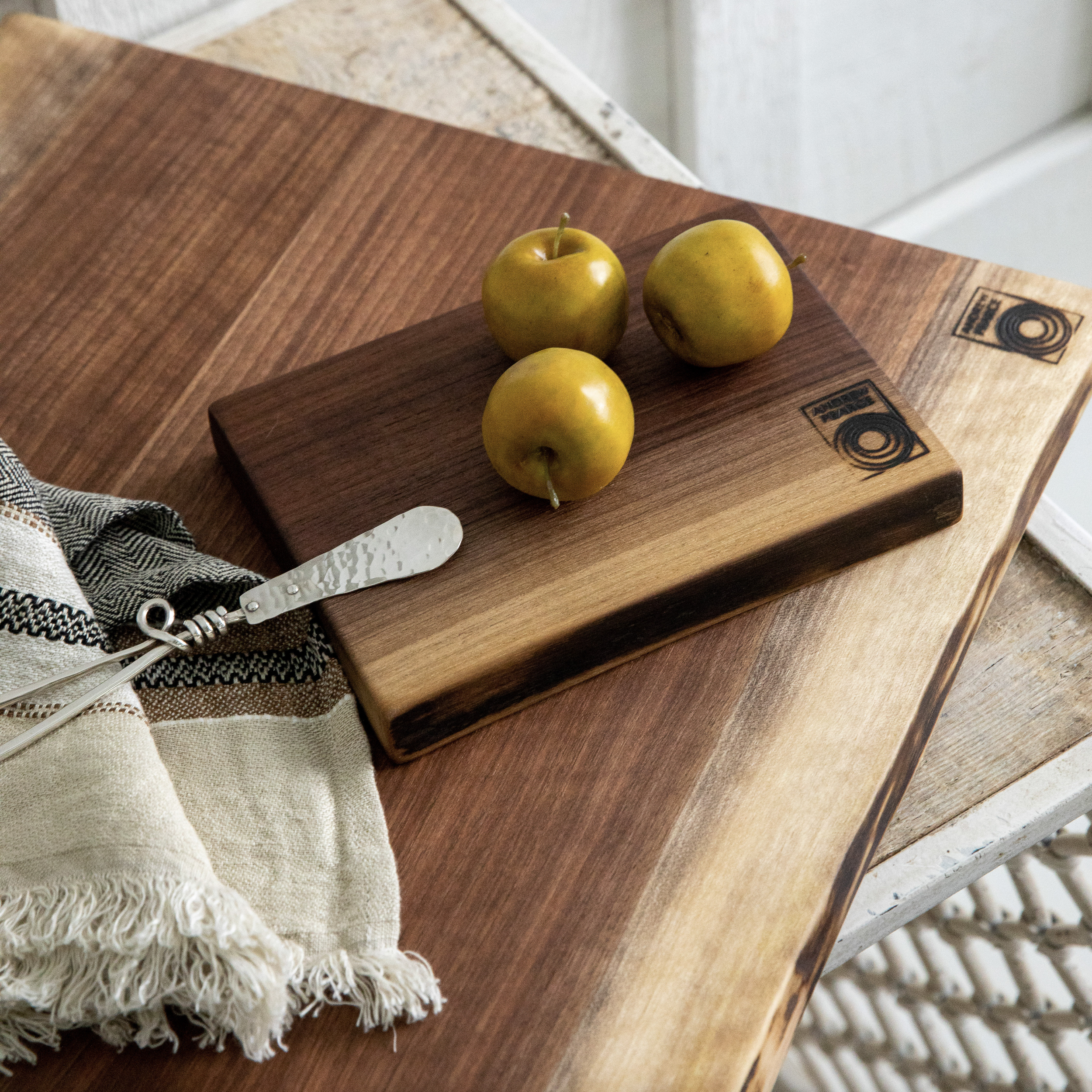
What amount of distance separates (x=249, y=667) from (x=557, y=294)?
0.25m

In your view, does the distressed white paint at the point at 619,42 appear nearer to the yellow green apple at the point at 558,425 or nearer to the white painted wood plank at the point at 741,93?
the white painted wood plank at the point at 741,93

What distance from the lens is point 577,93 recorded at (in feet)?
3.06

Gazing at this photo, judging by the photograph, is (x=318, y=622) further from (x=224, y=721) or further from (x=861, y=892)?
(x=861, y=892)

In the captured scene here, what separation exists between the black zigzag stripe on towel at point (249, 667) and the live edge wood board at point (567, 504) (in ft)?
0.08

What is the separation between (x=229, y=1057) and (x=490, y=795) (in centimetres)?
16

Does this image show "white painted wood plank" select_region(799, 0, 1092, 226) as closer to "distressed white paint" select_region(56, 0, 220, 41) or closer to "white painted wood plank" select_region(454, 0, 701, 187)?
"white painted wood plank" select_region(454, 0, 701, 187)

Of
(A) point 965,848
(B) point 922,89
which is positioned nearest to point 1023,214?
(B) point 922,89

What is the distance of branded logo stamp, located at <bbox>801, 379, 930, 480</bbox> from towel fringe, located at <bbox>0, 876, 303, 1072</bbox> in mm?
369

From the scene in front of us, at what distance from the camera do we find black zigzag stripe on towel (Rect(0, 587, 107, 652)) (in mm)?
520

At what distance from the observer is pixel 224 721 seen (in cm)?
54

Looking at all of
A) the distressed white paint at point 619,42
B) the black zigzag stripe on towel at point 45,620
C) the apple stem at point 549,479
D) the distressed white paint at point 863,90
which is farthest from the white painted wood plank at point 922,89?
the black zigzag stripe on towel at point 45,620

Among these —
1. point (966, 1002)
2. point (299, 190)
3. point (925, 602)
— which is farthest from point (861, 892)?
point (299, 190)

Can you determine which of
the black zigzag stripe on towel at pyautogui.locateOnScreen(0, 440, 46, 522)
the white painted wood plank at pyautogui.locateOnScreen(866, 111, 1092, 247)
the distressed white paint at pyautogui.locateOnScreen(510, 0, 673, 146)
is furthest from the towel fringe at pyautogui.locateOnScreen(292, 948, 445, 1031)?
the white painted wood plank at pyautogui.locateOnScreen(866, 111, 1092, 247)

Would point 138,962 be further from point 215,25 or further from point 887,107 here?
point 887,107
